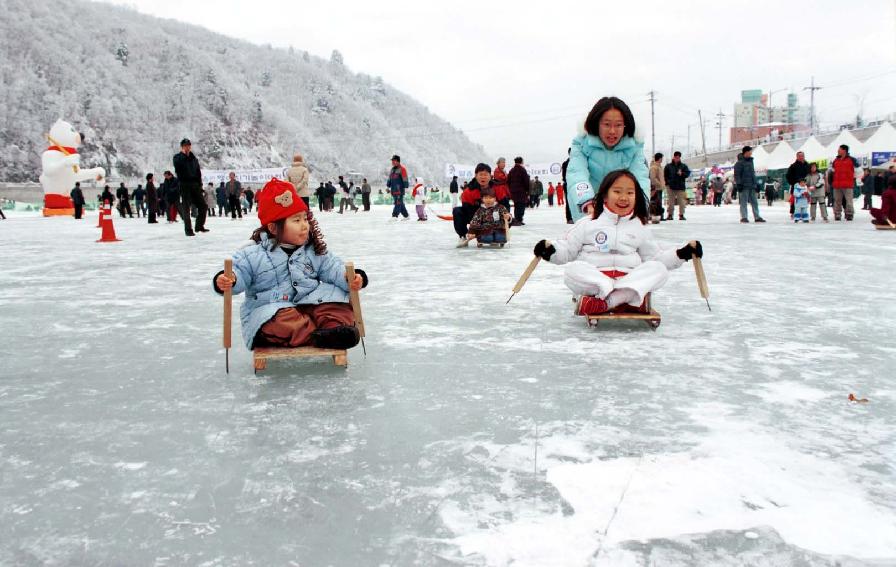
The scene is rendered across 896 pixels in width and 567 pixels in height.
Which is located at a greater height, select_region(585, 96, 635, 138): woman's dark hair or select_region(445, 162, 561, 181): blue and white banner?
select_region(445, 162, 561, 181): blue and white banner

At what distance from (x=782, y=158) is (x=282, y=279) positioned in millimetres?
29994

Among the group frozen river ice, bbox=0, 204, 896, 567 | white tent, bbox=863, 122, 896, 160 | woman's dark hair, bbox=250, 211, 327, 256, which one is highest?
white tent, bbox=863, 122, 896, 160

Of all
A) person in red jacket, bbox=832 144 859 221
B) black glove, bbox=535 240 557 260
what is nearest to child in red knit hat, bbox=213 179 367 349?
black glove, bbox=535 240 557 260

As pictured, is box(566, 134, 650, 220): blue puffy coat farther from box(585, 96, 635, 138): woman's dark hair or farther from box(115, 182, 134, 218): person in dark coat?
box(115, 182, 134, 218): person in dark coat

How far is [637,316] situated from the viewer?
366cm

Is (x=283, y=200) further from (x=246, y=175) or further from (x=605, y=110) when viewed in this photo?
(x=246, y=175)

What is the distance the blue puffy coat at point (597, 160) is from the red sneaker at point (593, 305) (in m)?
0.84

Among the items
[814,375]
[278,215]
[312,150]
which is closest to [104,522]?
[278,215]

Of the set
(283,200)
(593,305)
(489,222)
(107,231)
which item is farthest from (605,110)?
(107,231)

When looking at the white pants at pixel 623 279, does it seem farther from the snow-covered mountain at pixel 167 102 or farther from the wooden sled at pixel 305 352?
the snow-covered mountain at pixel 167 102

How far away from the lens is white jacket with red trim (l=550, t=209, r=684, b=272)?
3.96 metres

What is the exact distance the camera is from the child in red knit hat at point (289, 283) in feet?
9.80

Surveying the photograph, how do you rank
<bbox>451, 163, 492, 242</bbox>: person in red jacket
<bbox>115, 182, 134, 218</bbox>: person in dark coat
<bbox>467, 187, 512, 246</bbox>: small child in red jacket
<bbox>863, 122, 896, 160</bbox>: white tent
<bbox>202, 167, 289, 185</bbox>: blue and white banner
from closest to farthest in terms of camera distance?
<bbox>467, 187, 512, 246</bbox>: small child in red jacket < <bbox>451, 163, 492, 242</bbox>: person in red jacket < <bbox>863, 122, 896, 160</bbox>: white tent < <bbox>115, 182, 134, 218</bbox>: person in dark coat < <bbox>202, 167, 289, 185</bbox>: blue and white banner

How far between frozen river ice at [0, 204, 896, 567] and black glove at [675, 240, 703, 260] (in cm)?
41
